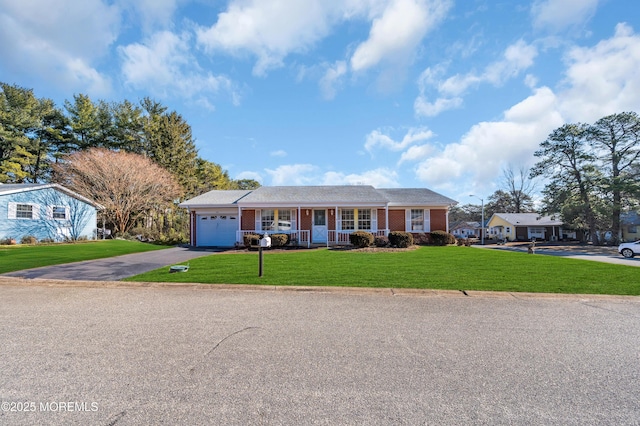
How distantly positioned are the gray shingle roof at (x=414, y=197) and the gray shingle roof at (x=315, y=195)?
53.2 inches

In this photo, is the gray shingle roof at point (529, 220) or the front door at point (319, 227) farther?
the gray shingle roof at point (529, 220)

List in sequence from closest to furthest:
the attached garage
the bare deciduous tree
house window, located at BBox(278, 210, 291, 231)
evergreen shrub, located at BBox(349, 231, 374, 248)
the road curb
Answer: the road curb, evergreen shrub, located at BBox(349, 231, 374, 248), house window, located at BBox(278, 210, 291, 231), the attached garage, the bare deciduous tree

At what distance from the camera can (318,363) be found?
3375mm

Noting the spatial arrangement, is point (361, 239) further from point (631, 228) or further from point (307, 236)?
point (631, 228)

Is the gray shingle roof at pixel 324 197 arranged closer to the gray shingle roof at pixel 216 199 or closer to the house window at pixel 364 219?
the gray shingle roof at pixel 216 199

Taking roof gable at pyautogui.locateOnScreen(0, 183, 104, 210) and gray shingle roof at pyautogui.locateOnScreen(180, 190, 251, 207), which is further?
gray shingle roof at pyautogui.locateOnScreen(180, 190, 251, 207)

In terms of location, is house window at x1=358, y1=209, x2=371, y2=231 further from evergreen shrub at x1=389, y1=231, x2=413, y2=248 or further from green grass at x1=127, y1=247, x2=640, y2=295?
green grass at x1=127, y1=247, x2=640, y2=295

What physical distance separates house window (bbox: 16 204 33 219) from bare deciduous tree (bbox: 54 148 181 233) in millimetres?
4856

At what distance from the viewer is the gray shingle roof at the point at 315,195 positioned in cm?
1905

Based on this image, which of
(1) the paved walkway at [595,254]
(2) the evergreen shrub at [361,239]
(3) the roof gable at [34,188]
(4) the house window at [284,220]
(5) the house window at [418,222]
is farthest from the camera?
(5) the house window at [418,222]

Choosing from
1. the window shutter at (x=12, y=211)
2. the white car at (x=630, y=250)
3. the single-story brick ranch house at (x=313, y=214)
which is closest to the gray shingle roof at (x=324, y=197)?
the single-story brick ranch house at (x=313, y=214)

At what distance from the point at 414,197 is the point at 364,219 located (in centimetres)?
425

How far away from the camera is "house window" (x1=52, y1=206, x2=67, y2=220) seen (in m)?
21.1

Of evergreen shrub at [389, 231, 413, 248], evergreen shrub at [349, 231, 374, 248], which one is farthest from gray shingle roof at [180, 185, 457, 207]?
evergreen shrub at [349, 231, 374, 248]
